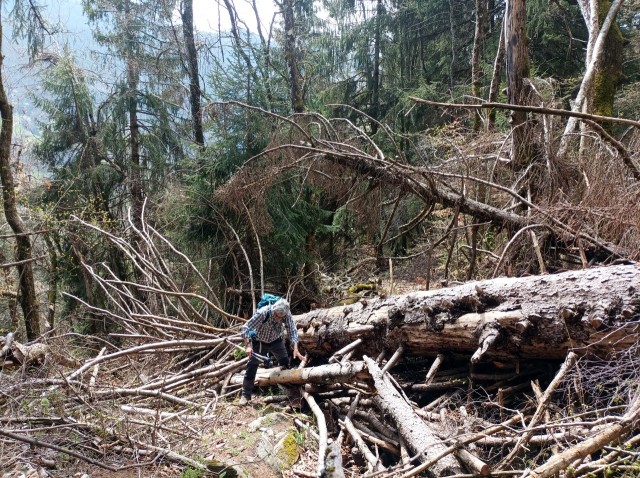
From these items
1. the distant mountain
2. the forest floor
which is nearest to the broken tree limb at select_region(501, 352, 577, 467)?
the forest floor

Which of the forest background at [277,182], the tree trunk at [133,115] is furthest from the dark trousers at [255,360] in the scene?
the tree trunk at [133,115]

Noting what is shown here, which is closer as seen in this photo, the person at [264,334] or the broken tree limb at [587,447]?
the broken tree limb at [587,447]

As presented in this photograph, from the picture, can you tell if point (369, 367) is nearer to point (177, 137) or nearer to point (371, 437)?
point (371, 437)

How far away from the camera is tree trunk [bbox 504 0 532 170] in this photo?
638cm

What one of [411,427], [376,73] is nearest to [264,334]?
[411,427]

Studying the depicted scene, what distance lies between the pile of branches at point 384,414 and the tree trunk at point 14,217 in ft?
11.5

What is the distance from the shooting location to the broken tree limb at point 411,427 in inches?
122

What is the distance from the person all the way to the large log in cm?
68

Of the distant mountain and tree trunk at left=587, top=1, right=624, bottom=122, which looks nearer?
tree trunk at left=587, top=1, right=624, bottom=122

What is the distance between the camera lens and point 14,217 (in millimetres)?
8438

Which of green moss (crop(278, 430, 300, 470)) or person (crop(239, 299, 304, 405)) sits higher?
person (crop(239, 299, 304, 405))

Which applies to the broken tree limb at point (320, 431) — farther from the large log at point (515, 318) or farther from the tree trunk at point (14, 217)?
the tree trunk at point (14, 217)

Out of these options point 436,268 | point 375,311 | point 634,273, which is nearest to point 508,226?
point 375,311

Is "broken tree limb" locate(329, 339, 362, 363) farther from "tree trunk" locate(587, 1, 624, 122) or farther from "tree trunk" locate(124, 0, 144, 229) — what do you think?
"tree trunk" locate(124, 0, 144, 229)
